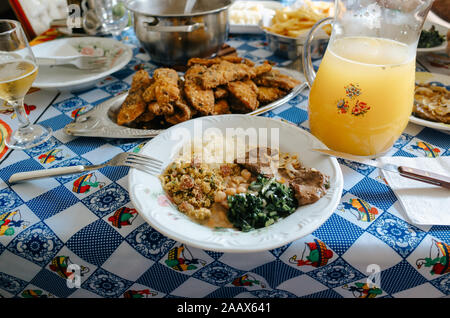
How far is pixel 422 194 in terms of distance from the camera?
90cm

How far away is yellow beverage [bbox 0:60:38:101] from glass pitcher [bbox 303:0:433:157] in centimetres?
104

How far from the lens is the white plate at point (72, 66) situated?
4.81 ft

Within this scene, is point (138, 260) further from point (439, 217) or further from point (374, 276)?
point (439, 217)

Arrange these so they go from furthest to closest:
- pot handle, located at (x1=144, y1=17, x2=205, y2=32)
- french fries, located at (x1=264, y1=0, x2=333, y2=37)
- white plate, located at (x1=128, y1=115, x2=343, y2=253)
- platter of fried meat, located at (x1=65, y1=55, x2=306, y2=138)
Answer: french fries, located at (x1=264, y1=0, x2=333, y2=37), pot handle, located at (x1=144, y1=17, x2=205, y2=32), platter of fried meat, located at (x1=65, y1=55, x2=306, y2=138), white plate, located at (x1=128, y1=115, x2=343, y2=253)

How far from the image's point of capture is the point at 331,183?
860 millimetres

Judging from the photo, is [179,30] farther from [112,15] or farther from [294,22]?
[112,15]

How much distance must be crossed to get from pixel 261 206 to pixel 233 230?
0.33 feet

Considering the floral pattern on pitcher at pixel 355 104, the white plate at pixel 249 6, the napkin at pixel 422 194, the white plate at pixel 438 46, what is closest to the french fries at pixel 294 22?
the white plate at pixel 249 6

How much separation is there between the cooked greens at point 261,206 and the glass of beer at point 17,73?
0.85 m

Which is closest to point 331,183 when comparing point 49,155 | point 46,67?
point 49,155

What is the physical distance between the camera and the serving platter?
1.19m

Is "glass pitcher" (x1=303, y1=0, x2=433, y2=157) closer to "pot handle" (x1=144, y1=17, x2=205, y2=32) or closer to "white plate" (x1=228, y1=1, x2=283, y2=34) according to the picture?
"pot handle" (x1=144, y1=17, x2=205, y2=32)

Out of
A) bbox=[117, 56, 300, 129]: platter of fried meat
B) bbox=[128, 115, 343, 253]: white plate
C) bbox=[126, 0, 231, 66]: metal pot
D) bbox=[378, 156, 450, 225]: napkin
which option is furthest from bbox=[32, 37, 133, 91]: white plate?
bbox=[378, 156, 450, 225]: napkin
